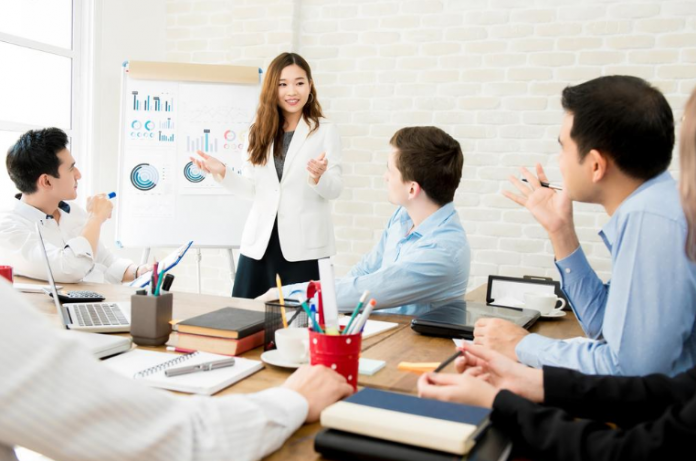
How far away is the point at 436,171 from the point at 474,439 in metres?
1.35

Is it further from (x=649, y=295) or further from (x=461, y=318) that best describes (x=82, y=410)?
(x=461, y=318)

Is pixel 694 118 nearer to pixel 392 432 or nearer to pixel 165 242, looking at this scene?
pixel 392 432

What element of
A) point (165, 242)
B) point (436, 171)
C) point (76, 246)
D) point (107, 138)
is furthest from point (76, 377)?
point (107, 138)

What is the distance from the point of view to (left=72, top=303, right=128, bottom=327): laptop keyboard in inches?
61.8

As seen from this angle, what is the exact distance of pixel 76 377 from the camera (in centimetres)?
67

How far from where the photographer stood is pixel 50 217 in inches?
104

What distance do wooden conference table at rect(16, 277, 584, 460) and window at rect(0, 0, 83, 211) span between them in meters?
1.82

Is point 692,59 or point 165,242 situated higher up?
point 692,59

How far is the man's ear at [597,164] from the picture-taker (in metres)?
1.28

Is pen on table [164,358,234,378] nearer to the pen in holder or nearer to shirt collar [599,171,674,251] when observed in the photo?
the pen in holder

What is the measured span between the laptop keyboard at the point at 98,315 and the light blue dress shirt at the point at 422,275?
20.9 inches

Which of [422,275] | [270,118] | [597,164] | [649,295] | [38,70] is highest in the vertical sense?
[38,70]

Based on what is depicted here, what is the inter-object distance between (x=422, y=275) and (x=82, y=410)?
1.33 m

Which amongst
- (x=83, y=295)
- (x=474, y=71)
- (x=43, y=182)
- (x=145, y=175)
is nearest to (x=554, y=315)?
(x=83, y=295)
